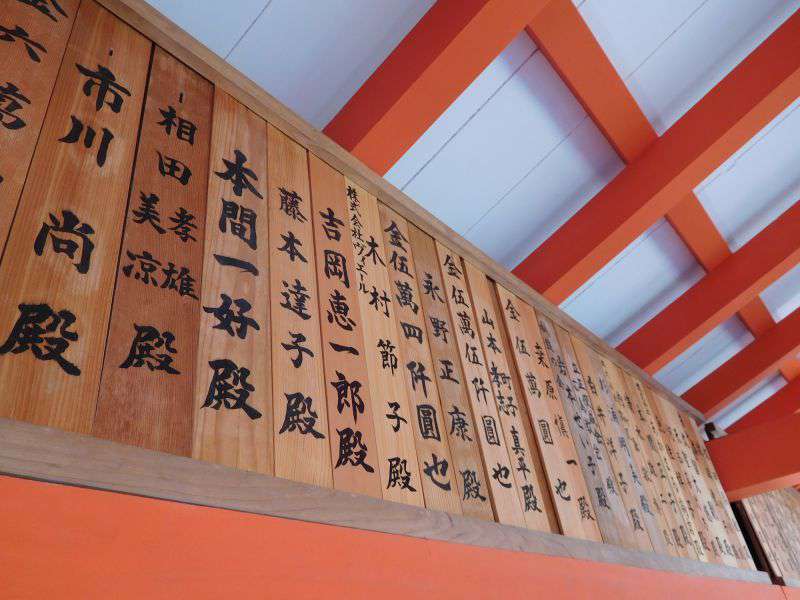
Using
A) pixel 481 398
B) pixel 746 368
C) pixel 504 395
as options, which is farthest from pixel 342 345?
pixel 746 368

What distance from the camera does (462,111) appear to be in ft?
8.39

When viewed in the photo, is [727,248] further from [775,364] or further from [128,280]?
[128,280]

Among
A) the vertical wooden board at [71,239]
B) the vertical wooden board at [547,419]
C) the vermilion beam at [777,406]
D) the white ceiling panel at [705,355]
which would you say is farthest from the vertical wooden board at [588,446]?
the vermilion beam at [777,406]

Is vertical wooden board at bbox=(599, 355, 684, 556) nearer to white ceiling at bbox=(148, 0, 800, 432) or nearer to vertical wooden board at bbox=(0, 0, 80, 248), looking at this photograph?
white ceiling at bbox=(148, 0, 800, 432)

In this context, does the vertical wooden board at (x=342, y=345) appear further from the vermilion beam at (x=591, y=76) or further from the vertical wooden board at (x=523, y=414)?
the vermilion beam at (x=591, y=76)

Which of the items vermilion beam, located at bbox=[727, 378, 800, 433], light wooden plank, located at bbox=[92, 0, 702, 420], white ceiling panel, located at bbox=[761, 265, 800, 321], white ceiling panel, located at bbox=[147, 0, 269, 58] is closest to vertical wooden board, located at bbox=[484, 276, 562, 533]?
light wooden plank, located at bbox=[92, 0, 702, 420]

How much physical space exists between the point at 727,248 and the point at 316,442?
3.67 m

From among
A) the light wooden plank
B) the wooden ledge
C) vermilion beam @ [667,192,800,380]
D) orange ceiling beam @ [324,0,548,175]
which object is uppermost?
vermilion beam @ [667,192,800,380]

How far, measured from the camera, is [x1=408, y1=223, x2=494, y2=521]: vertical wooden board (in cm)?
174

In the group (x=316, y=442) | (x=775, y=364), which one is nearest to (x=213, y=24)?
(x=316, y=442)

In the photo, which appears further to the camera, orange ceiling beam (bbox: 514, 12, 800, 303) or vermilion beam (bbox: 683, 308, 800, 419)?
vermilion beam (bbox: 683, 308, 800, 419)

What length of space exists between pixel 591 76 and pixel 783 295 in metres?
3.42

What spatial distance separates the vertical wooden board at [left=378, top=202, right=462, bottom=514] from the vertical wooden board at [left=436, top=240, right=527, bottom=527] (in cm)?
19

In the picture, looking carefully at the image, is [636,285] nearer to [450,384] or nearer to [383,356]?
[450,384]
